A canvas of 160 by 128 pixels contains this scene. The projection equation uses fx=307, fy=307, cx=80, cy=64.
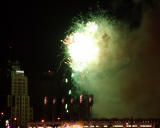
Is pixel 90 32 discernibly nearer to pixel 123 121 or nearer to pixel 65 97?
pixel 65 97

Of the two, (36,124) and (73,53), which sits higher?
(73,53)

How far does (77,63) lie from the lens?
2727 cm

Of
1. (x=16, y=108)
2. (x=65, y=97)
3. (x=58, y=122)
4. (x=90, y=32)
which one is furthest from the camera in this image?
(x=16, y=108)

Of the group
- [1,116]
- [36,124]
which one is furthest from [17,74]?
[1,116]

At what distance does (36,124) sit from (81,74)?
34719 mm

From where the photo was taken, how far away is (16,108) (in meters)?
89.0

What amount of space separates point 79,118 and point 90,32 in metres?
38.2

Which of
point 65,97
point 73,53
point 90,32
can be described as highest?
point 90,32

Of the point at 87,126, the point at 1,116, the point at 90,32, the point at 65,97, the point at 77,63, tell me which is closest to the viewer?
the point at 90,32

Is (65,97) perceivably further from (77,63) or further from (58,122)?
(77,63)

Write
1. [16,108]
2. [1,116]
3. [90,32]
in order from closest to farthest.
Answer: [90,32]
[1,116]
[16,108]

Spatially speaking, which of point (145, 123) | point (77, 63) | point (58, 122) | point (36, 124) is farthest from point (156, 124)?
point (77, 63)

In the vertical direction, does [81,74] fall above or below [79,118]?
above

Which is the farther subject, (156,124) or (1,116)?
(156,124)
